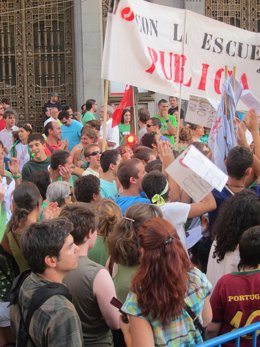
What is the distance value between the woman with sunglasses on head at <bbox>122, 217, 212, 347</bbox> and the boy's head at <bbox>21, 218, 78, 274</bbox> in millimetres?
483

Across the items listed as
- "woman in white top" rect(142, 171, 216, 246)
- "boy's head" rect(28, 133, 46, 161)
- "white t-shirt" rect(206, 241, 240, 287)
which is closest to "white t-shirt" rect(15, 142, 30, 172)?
"boy's head" rect(28, 133, 46, 161)

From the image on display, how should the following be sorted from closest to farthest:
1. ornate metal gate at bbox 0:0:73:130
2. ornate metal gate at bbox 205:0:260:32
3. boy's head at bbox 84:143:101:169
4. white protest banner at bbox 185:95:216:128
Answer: boy's head at bbox 84:143:101:169
white protest banner at bbox 185:95:216:128
ornate metal gate at bbox 0:0:73:130
ornate metal gate at bbox 205:0:260:32

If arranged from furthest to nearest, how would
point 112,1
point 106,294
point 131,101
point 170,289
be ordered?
point 131,101 < point 112,1 < point 106,294 < point 170,289

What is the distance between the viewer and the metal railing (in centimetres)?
377

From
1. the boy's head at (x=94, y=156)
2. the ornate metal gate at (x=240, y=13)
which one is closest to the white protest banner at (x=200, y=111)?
the boy's head at (x=94, y=156)

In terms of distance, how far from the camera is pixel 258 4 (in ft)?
69.3

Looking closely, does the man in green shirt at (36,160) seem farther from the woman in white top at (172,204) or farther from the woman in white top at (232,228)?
the woman in white top at (232,228)

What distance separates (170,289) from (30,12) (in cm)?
1719

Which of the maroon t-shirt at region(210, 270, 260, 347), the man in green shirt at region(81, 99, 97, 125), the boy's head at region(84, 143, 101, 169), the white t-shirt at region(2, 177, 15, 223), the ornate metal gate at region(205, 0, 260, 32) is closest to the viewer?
the maroon t-shirt at region(210, 270, 260, 347)

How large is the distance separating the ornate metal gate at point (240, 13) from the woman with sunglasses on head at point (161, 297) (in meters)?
17.7

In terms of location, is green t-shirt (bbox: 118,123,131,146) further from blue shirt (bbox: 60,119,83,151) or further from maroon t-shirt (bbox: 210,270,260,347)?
maroon t-shirt (bbox: 210,270,260,347)

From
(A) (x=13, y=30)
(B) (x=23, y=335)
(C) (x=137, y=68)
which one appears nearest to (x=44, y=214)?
(B) (x=23, y=335)

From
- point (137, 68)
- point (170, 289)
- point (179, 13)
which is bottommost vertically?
point (170, 289)

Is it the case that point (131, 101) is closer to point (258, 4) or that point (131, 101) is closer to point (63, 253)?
point (63, 253)
